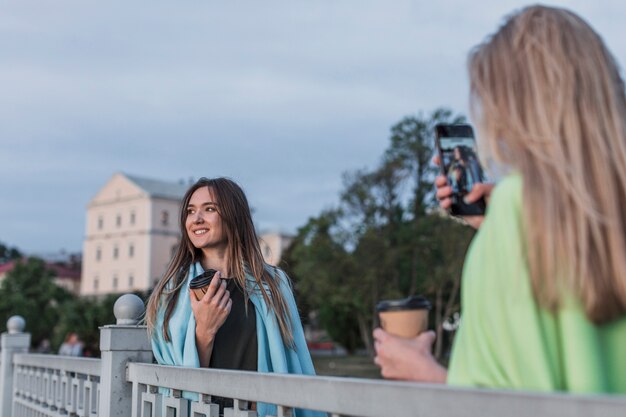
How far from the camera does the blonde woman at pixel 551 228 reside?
4.49ft

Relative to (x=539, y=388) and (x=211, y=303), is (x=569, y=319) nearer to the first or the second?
(x=539, y=388)

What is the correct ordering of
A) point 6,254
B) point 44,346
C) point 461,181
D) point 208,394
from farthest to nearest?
point 6,254 → point 44,346 → point 208,394 → point 461,181

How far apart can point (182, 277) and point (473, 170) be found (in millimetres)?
2328

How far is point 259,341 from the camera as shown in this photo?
3590 mm

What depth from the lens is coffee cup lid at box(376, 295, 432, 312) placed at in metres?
1.59

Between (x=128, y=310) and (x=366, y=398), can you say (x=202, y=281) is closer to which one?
A: (x=128, y=310)

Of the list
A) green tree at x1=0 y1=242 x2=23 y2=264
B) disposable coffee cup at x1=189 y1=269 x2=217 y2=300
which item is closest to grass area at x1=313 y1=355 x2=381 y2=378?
disposable coffee cup at x1=189 y1=269 x2=217 y2=300

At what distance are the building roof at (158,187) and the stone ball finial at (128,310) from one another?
7106 centimetres

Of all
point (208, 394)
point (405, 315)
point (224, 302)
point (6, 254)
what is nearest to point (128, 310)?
point (224, 302)

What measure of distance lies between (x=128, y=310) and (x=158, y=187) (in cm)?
7426

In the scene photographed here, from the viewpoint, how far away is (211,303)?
333 cm

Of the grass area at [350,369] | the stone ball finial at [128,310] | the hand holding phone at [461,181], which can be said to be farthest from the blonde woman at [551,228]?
the grass area at [350,369]

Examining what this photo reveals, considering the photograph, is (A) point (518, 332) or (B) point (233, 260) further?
(B) point (233, 260)

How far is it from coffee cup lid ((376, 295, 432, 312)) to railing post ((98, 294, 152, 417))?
2360 mm
